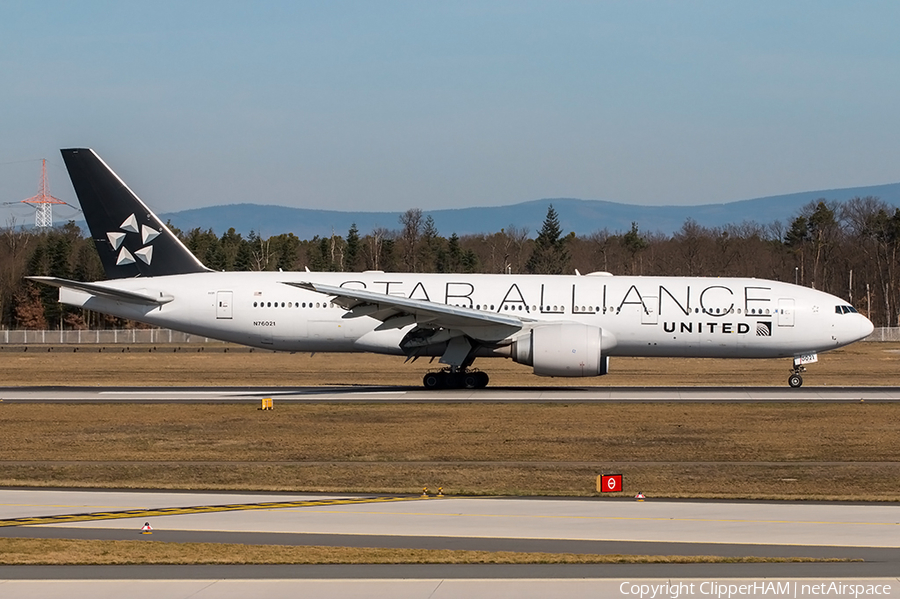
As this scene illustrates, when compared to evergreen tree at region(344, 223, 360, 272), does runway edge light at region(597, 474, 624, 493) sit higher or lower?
Answer: lower

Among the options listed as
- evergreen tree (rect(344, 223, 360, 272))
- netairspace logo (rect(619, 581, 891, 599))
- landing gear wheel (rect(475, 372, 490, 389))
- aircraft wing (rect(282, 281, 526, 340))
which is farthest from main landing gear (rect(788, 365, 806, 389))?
evergreen tree (rect(344, 223, 360, 272))

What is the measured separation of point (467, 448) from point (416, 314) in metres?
10.7

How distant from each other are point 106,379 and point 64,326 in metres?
64.3

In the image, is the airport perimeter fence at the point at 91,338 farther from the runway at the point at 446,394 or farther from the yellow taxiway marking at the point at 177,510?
the yellow taxiway marking at the point at 177,510

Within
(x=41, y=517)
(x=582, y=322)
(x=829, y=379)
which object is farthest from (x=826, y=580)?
(x=829, y=379)

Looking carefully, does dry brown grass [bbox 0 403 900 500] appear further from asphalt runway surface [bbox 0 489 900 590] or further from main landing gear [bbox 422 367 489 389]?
main landing gear [bbox 422 367 489 389]

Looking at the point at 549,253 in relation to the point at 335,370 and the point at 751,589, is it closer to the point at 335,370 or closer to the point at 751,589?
the point at 335,370

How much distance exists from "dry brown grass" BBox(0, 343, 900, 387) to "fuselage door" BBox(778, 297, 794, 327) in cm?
498

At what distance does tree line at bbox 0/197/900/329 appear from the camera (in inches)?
4075

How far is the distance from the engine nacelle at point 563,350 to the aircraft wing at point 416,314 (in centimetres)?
98

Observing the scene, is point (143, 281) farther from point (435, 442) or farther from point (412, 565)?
point (412, 565)

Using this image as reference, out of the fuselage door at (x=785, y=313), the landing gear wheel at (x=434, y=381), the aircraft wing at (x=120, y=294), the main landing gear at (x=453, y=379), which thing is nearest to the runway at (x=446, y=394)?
the main landing gear at (x=453, y=379)

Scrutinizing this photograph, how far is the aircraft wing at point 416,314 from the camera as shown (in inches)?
1199

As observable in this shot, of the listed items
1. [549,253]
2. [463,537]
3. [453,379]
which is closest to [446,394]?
[453,379]
